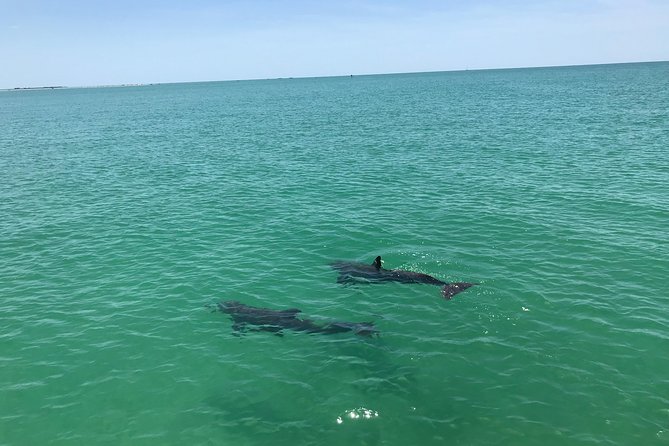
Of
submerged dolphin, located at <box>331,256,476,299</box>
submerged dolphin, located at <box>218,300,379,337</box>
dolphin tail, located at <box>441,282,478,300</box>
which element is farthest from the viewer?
submerged dolphin, located at <box>331,256,476,299</box>

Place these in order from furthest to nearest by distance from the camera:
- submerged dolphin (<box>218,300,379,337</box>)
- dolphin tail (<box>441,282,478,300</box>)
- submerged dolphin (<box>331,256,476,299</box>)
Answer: submerged dolphin (<box>331,256,476,299</box>) → dolphin tail (<box>441,282,478,300</box>) → submerged dolphin (<box>218,300,379,337</box>)

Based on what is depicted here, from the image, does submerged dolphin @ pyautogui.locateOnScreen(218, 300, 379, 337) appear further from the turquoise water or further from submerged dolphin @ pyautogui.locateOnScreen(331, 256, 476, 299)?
submerged dolphin @ pyautogui.locateOnScreen(331, 256, 476, 299)

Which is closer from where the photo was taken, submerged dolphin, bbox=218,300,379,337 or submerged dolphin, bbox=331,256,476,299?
submerged dolphin, bbox=218,300,379,337

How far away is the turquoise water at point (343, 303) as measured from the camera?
660 inches

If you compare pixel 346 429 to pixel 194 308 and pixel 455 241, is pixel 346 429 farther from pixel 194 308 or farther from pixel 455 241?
pixel 455 241

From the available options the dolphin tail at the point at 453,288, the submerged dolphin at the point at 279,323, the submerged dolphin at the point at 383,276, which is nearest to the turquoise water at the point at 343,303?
the dolphin tail at the point at 453,288

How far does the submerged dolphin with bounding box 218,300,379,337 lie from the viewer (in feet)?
72.3

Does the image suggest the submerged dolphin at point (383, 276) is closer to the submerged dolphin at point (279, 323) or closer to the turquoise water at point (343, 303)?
the turquoise water at point (343, 303)

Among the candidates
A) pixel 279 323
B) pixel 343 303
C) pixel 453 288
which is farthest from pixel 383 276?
pixel 279 323

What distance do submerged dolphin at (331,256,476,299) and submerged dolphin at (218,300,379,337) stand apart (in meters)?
4.48

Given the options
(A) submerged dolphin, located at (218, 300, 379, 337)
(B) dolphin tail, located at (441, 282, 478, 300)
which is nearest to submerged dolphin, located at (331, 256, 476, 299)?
(B) dolphin tail, located at (441, 282, 478, 300)

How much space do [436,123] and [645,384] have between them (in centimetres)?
7502

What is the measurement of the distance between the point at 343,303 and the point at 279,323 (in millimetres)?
3833

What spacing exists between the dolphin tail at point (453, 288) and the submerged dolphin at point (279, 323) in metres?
4.93
